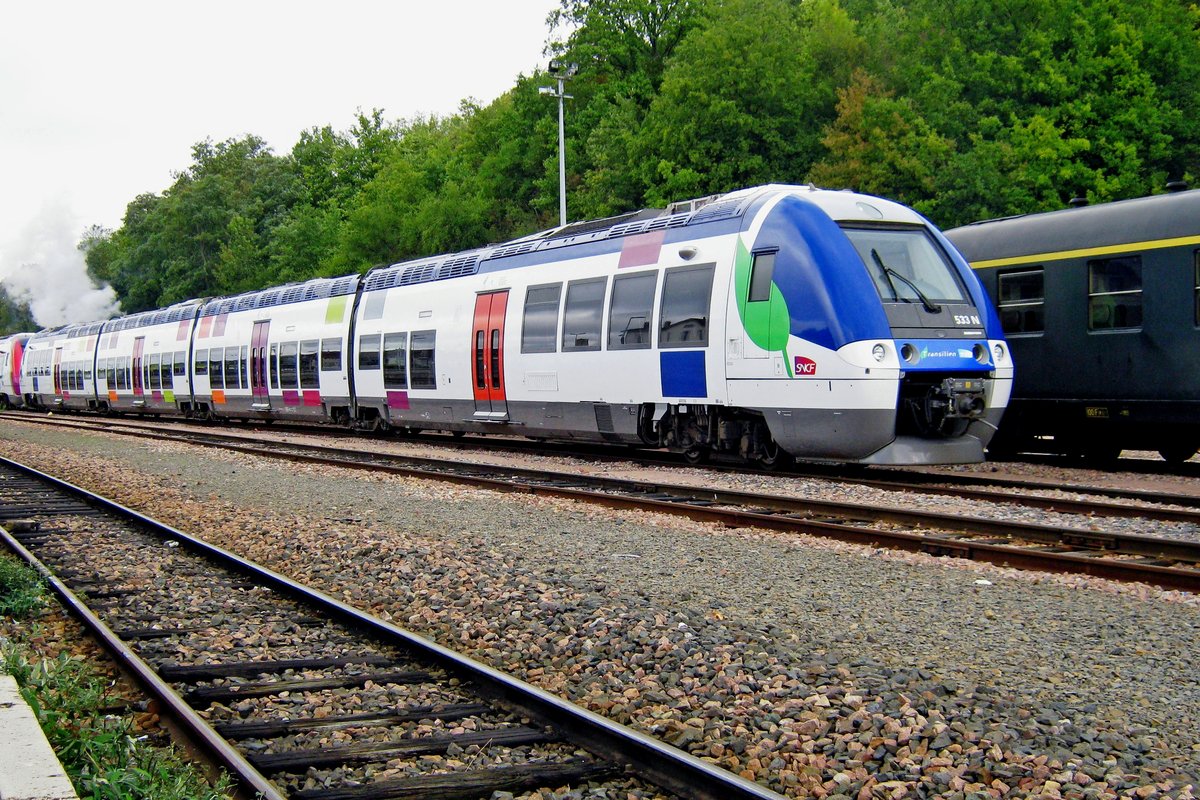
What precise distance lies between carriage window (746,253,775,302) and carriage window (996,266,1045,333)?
4329 millimetres

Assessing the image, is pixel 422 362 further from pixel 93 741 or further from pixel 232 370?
pixel 93 741

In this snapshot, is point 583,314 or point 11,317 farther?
point 11,317

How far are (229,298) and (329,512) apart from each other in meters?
20.4

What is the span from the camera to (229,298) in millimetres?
29703

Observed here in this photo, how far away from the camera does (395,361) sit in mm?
20297

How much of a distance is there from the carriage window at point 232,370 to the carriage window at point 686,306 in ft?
58.0

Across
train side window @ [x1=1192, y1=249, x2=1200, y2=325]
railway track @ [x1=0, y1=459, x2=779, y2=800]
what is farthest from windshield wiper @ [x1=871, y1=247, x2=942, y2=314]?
railway track @ [x1=0, y1=459, x2=779, y2=800]

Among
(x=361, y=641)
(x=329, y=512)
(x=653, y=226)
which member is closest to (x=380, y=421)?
(x=653, y=226)

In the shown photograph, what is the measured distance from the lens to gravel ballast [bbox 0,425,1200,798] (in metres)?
3.99

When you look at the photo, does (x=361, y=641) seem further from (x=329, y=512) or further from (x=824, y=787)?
(x=329, y=512)

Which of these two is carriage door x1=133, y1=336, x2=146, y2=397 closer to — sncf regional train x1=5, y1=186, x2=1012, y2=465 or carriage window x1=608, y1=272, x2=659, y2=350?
sncf regional train x1=5, y1=186, x2=1012, y2=465

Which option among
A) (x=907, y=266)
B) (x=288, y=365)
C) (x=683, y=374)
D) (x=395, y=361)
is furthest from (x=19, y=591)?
(x=288, y=365)

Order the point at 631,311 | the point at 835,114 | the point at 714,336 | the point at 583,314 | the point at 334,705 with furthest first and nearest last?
the point at 835,114 < the point at 583,314 < the point at 631,311 < the point at 714,336 < the point at 334,705

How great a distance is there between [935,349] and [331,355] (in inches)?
570
